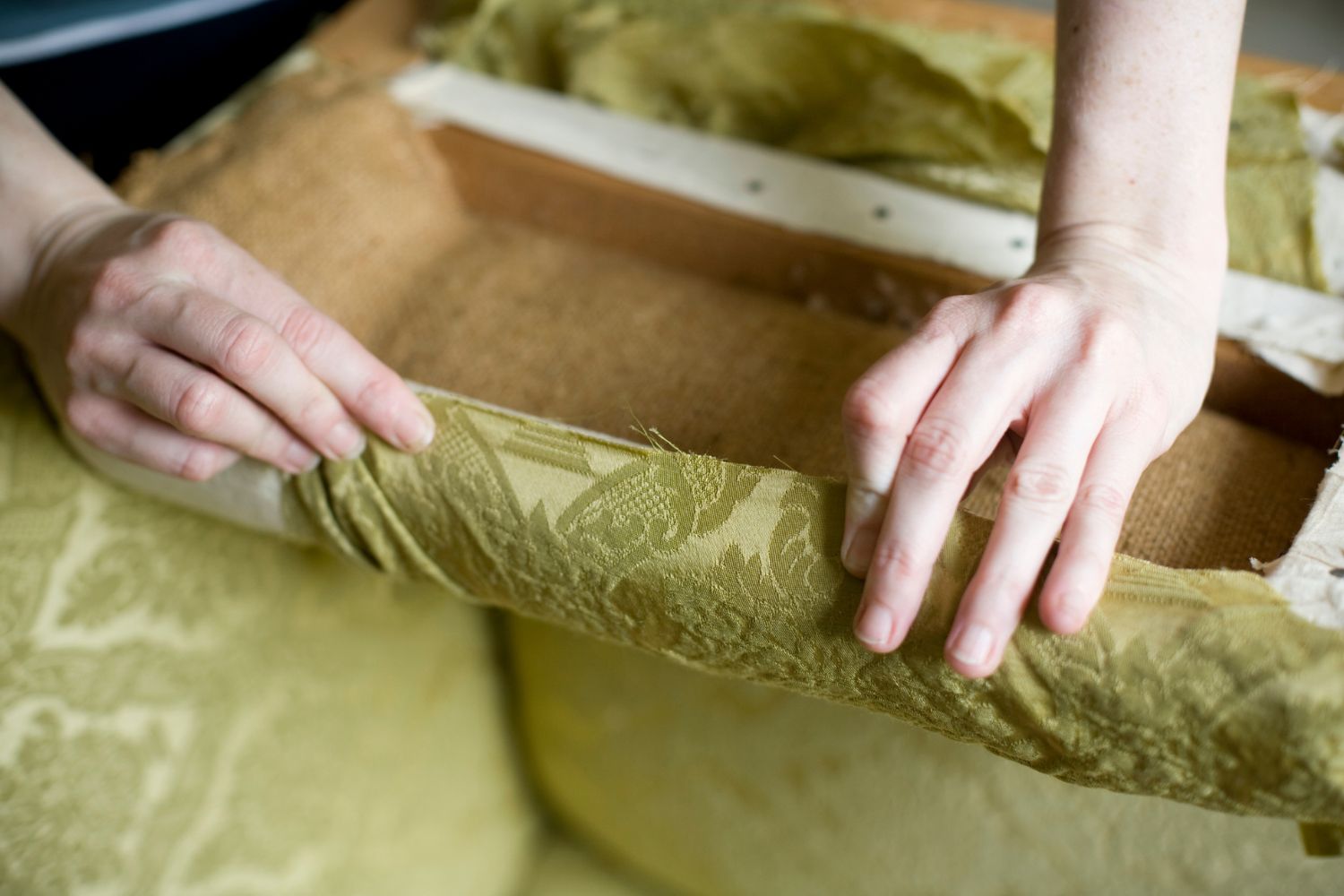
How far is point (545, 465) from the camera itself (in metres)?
0.40

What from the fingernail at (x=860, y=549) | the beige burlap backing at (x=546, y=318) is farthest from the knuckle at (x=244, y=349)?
the fingernail at (x=860, y=549)

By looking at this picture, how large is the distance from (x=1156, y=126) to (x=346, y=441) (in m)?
0.37

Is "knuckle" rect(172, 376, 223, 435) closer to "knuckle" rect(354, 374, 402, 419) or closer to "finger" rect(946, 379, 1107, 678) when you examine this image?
"knuckle" rect(354, 374, 402, 419)

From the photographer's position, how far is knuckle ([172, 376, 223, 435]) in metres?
0.40

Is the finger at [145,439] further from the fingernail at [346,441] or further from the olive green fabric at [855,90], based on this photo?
the olive green fabric at [855,90]

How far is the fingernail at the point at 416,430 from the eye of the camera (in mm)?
411

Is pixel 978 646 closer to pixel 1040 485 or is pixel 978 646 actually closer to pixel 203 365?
pixel 1040 485

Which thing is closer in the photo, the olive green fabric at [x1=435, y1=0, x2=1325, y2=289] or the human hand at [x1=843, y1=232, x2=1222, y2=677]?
the human hand at [x1=843, y1=232, x2=1222, y2=677]

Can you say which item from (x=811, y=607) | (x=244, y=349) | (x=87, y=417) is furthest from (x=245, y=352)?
(x=811, y=607)

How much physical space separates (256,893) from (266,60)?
1.95 ft

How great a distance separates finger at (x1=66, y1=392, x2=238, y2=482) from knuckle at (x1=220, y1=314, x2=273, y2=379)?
55mm

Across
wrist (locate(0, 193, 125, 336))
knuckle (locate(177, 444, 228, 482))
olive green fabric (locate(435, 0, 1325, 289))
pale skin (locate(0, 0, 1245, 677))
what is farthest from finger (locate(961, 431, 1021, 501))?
wrist (locate(0, 193, 125, 336))

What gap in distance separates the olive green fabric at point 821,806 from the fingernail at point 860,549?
23cm

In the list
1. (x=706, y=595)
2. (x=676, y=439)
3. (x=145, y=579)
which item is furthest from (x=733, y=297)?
(x=145, y=579)
